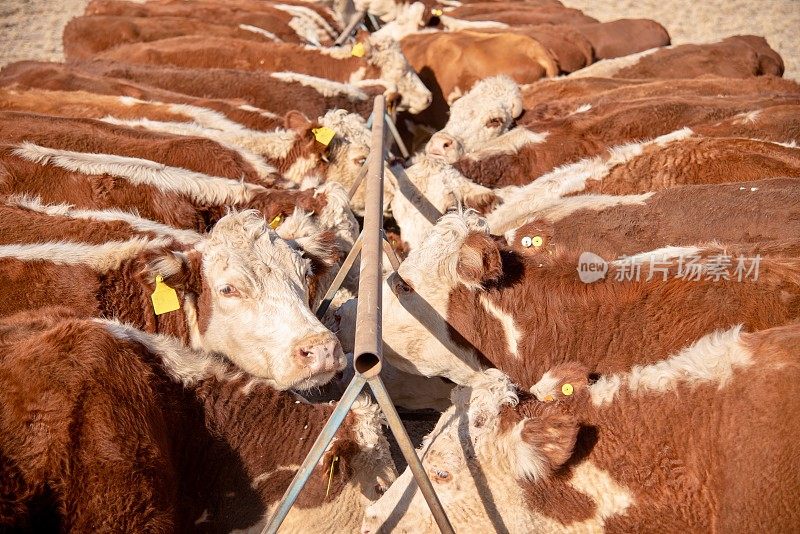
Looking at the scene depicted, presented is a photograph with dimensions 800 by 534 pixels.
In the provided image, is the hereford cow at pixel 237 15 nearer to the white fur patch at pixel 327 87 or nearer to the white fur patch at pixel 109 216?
the white fur patch at pixel 327 87

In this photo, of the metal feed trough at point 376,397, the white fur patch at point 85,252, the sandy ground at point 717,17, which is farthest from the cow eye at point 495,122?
the sandy ground at point 717,17

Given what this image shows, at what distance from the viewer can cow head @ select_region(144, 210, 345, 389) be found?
3270 mm

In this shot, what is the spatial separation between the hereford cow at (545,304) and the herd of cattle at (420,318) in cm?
1

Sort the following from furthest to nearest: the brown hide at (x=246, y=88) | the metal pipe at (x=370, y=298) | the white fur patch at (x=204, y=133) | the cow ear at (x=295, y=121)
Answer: the brown hide at (x=246, y=88)
the cow ear at (x=295, y=121)
the white fur patch at (x=204, y=133)
the metal pipe at (x=370, y=298)

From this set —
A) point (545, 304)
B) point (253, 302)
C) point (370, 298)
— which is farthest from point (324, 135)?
point (370, 298)

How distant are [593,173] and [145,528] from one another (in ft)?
12.1

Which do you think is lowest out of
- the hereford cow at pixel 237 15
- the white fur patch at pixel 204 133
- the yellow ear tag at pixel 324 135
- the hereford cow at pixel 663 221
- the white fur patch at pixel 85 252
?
the hereford cow at pixel 237 15

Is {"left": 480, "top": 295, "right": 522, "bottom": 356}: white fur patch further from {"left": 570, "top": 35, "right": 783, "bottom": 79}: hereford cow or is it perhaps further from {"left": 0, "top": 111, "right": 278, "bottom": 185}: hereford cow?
{"left": 570, "top": 35, "right": 783, "bottom": 79}: hereford cow

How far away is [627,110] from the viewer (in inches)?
237

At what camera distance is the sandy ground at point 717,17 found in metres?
12.4

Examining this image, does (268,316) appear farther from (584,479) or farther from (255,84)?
(255,84)

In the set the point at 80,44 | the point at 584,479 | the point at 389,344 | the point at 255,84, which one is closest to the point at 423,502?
the point at 584,479

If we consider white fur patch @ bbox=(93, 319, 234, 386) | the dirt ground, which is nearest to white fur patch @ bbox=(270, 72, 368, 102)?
white fur patch @ bbox=(93, 319, 234, 386)

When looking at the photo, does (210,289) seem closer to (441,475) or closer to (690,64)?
(441,475)
